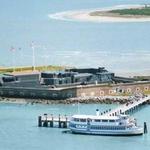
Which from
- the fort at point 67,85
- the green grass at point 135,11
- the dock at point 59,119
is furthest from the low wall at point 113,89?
the green grass at point 135,11

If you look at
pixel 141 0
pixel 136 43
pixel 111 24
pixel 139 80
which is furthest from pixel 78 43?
pixel 141 0

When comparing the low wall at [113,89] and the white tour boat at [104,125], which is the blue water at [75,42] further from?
the white tour boat at [104,125]

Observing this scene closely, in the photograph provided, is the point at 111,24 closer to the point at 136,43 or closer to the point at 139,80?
the point at 136,43

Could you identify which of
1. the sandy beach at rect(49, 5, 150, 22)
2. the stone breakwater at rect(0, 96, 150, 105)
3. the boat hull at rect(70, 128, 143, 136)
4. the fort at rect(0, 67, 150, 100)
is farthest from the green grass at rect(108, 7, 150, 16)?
the boat hull at rect(70, 128, 143, 136)

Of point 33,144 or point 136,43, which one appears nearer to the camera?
point 33,144

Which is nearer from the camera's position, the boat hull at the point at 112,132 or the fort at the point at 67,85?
the boat hull at the point at 112,132

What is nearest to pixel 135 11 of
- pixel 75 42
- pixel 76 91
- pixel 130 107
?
pixel 75 42

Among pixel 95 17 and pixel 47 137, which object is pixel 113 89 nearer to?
pixel 47 137
